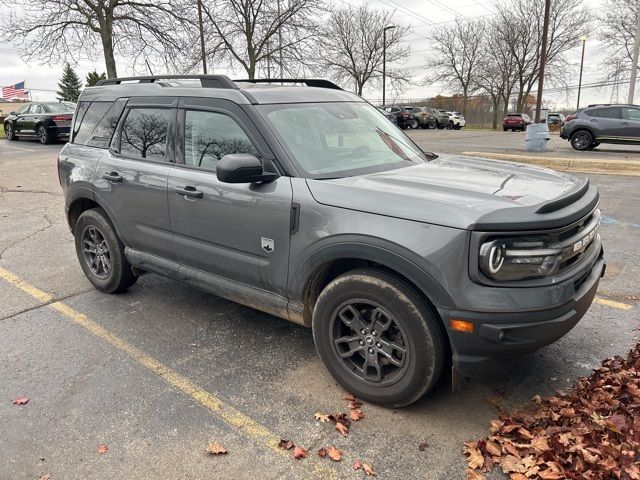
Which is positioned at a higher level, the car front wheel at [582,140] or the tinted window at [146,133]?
the tinted window at [146,133]

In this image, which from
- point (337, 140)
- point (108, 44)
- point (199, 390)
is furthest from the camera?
point (108, 44)

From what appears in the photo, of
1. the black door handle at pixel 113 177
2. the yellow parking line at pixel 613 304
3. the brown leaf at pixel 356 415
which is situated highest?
the black door handle at pixel 113 177

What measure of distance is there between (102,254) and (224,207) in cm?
197

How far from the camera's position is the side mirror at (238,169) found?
2.98 m

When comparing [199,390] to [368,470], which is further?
[199,390]

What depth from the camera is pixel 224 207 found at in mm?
3432

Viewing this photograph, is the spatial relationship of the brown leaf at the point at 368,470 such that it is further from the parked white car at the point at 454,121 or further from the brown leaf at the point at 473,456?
the parked white car at the point at 454,121

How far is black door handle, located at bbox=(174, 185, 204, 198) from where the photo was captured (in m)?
3.58

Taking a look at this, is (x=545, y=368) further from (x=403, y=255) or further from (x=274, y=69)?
(x=274, y=69)

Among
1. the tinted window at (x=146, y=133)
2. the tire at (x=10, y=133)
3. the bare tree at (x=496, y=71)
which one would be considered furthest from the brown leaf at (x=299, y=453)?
the bare tree at (x=496, y=71)

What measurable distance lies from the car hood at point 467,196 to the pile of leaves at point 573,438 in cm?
105

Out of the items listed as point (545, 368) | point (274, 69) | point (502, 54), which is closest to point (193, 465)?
point (545, 368)

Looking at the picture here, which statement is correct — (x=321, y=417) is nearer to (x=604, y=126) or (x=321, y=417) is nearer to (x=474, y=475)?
(x=474, y=475)

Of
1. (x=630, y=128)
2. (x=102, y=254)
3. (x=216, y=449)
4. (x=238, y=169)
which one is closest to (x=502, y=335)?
(x=216, y=449)
